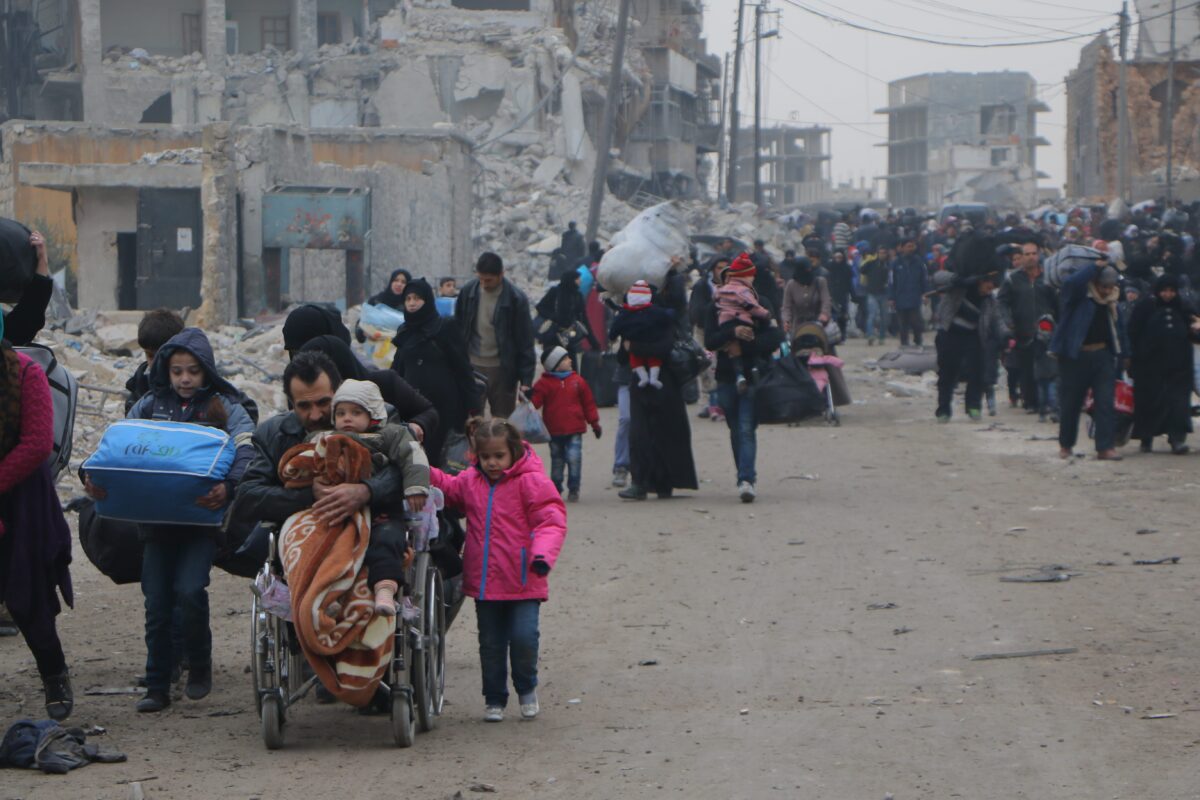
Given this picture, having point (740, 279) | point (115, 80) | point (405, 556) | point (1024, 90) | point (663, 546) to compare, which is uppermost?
point (1024, 90)

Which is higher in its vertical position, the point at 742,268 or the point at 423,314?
the point at 742,268

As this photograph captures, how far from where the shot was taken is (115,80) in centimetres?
5184

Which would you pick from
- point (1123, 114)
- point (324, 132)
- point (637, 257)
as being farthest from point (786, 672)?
point (1123, 114)

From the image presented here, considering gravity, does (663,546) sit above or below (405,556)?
below

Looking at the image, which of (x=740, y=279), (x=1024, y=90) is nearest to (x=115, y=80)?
(x=740, y=279)

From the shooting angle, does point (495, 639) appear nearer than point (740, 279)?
Yes

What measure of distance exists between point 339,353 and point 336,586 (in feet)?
3.92

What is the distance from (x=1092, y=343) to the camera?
1313 cm

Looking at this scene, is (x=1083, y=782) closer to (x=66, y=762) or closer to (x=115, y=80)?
(x=66, y=762)

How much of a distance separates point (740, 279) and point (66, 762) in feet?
24.2

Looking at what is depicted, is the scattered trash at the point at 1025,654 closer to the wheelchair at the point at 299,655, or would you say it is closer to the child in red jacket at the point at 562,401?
the wheelchair at the point at 299,655

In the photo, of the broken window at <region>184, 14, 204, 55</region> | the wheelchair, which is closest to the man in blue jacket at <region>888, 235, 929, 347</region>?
the wheelchair

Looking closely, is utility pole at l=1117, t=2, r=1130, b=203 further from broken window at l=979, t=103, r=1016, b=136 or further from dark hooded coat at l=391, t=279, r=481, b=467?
broken window at l=979, t=103, r=1016, b=136

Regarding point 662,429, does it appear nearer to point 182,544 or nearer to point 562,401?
point 562,401
